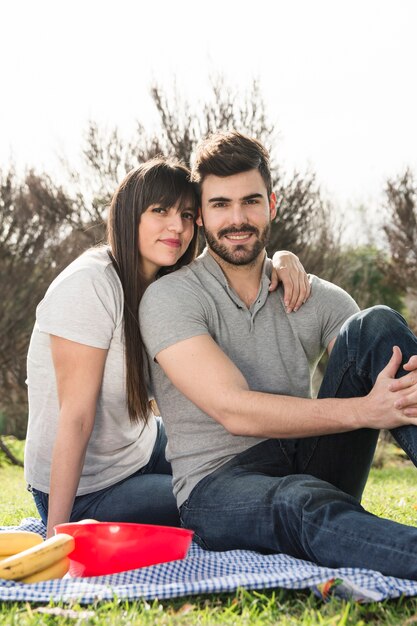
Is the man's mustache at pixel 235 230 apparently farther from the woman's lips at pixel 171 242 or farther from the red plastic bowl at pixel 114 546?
the red plastic bowl at pixel 114 546

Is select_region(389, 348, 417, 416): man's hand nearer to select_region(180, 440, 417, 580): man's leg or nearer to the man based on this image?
the man

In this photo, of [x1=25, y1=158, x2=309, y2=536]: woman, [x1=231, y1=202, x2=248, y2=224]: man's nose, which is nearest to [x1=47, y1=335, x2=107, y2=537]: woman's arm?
[x1=25, y1=158, x2=309, y2=536]: woman

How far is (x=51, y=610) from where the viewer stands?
87.0 inches

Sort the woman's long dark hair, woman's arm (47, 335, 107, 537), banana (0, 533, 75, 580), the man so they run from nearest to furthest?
banana (0, 533, 75, 580), the man, woman's arm (47, 335, 107, 537), the woman's long dark hair

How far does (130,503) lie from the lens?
136 inches

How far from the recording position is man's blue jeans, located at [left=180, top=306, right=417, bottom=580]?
2455mm

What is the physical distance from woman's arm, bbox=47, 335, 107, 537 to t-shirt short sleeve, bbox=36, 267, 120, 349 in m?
0.04

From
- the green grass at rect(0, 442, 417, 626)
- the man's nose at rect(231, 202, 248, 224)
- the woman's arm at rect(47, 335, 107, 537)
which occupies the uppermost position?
the man's nose at rect(231, 202, 248, 224)

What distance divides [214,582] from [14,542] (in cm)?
77

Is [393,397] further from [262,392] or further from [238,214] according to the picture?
[238,214]

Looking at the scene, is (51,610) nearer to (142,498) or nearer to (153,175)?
(142,498)

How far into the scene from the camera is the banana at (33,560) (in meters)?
2.51

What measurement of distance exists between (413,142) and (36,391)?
1137 centimetres

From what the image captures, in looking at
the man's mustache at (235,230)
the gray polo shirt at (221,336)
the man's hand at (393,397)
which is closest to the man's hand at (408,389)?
the man's hand at (393,397)
